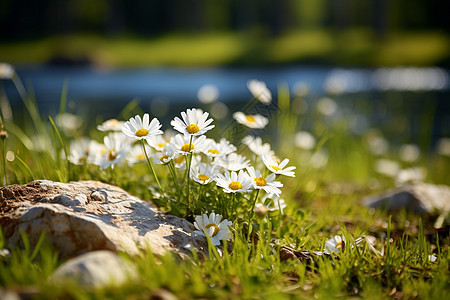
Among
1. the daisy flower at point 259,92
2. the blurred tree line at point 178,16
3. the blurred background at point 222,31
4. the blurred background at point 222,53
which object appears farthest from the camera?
the blurred tree line at point 178,16

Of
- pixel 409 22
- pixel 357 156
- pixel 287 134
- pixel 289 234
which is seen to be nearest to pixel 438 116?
pixel 357 156

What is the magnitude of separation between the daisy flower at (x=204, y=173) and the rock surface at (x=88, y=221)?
0.20 m

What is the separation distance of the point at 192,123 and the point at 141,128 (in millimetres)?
A: 199

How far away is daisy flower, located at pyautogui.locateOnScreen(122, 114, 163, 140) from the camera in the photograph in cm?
161

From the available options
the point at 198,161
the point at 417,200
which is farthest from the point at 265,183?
the point at 417,200

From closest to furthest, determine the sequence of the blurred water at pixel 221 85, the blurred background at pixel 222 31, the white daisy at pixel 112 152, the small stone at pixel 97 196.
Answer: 1. the small stone at pixel 97 196
2. the white daisy at pixel 112 152
3. the blurred water at pixel 221 85
4. the blurred background at pixel 222 31

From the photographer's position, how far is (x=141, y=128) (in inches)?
64.8

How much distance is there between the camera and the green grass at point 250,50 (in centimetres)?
2327

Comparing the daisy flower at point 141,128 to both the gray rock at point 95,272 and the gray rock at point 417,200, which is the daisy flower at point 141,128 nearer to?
the gray rock at point 95,272

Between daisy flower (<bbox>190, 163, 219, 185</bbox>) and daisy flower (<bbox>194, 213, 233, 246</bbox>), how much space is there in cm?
14

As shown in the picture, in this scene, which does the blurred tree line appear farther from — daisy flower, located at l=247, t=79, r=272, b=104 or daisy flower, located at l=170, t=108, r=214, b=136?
daisy flower, located at l=170, t=108, r=214, b=136

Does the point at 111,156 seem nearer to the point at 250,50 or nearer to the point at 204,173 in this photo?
the point at 204,173

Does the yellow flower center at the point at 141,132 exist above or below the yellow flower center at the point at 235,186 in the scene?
above

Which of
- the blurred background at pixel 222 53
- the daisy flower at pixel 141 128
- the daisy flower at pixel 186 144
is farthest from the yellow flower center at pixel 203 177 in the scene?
the blurred background at pixel 222 53
